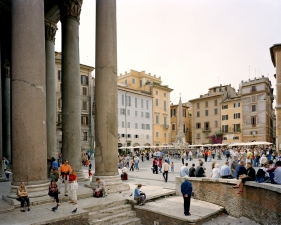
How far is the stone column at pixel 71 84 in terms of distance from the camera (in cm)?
1263

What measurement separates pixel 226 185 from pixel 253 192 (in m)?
1.36

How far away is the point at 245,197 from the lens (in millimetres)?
9273

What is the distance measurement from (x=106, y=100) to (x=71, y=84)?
3.43 m

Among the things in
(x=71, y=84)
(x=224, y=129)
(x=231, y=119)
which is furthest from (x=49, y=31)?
(x=224, y=129)

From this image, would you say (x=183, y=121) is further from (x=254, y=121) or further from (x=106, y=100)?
(x=106, y=100)

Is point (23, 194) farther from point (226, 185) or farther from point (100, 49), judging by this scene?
point (226, 185)

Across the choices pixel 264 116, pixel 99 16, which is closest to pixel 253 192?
pixel 99 16

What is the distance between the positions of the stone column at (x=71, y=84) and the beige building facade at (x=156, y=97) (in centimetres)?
4455

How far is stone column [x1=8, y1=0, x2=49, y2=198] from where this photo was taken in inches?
317

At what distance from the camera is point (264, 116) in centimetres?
5106

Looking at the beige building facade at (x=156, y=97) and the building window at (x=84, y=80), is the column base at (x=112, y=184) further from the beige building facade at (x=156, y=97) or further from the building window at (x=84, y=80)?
the beige building facade at (x=156, y=97)

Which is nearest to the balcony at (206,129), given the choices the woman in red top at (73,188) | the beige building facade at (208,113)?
the beige building facade at (208,113)

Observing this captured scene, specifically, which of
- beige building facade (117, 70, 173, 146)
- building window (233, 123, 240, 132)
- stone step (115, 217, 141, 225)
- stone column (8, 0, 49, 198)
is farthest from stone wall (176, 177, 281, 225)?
building window (233, 123, 240, 132)

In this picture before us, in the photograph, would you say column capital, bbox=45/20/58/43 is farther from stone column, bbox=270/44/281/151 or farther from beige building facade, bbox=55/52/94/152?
stone column, bbox=270/44/281/151
